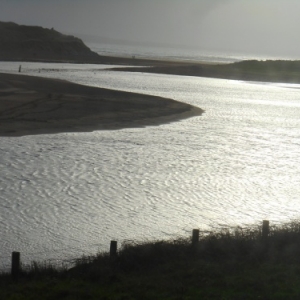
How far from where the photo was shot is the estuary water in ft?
44.6

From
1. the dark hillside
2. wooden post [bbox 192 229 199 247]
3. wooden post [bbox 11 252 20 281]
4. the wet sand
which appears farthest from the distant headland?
wooden post [bbox 11 252 20 281]

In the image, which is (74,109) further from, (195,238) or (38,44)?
(38,44)

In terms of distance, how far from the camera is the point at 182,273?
9.57m

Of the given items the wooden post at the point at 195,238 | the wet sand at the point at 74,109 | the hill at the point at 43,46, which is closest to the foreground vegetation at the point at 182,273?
the wooden post at the point at 195,238

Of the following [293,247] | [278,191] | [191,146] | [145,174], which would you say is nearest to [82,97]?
[191,146]

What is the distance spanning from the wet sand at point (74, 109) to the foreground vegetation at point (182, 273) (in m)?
14.9

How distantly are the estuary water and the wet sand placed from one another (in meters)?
1.33

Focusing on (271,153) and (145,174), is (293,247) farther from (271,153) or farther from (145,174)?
(271,153)

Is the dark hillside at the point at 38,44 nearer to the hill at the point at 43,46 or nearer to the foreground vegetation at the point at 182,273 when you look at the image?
the hill at the point at 43,46

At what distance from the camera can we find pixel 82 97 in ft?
121

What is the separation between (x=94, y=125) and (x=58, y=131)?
2397mm

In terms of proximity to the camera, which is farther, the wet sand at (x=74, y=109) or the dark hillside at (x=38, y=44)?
the dark hillside at (x=38, y=44)

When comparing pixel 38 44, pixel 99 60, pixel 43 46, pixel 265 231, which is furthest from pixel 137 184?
pixel 38 44

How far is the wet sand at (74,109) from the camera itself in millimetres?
27000
